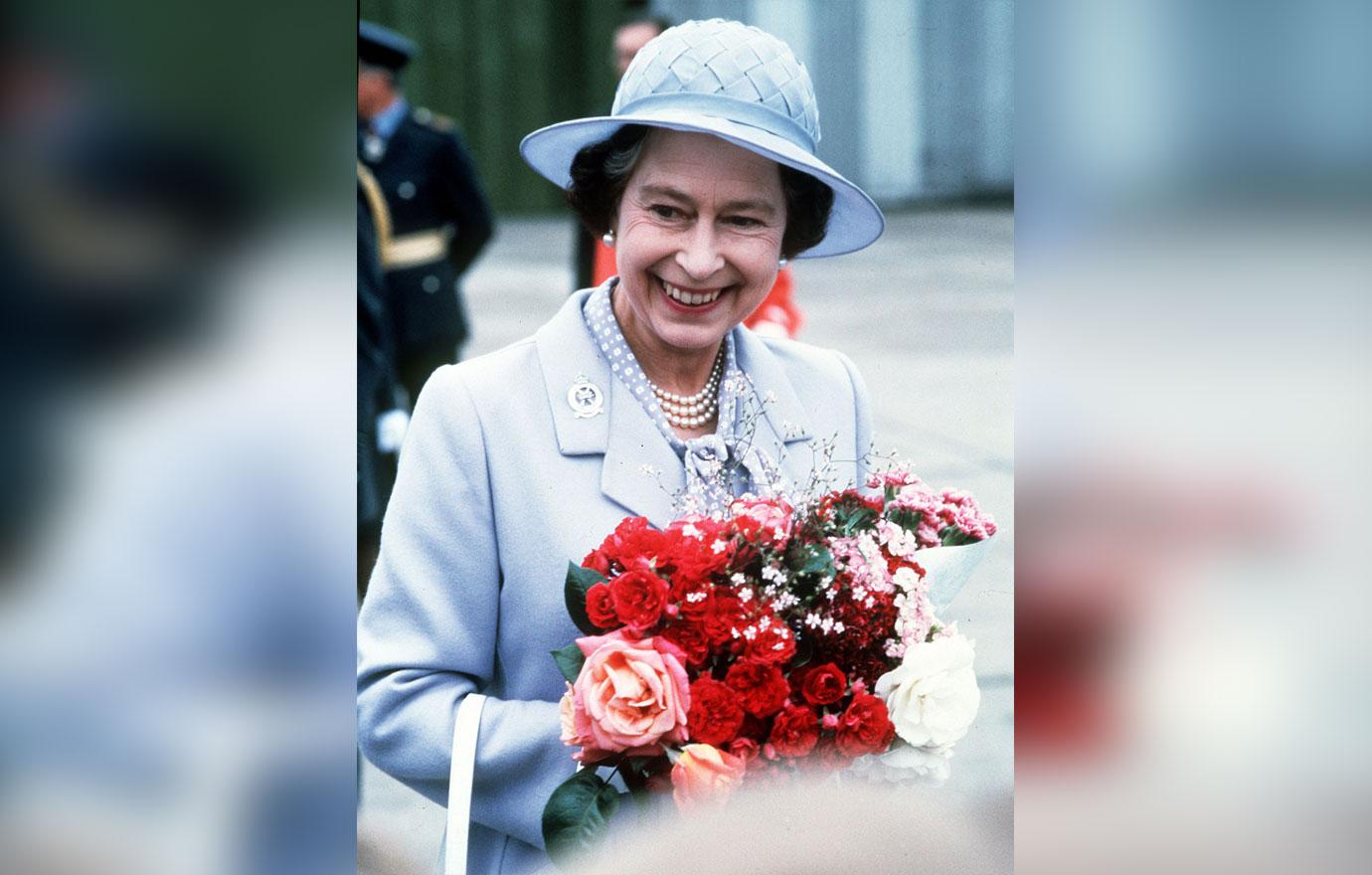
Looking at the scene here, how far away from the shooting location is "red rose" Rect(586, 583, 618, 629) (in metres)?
1.62

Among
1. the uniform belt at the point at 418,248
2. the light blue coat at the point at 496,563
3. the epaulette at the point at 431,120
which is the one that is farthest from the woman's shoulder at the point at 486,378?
the uniform belt at the point at 418,248

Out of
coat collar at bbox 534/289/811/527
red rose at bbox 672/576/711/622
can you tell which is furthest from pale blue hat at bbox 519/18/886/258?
red rose at bbox 672/576/711/622

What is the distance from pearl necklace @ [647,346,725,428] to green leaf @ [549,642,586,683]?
0.31 m

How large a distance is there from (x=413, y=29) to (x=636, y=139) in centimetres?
34

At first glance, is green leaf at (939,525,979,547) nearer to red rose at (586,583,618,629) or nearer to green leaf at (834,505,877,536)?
green leaf at (834,505,877,536)

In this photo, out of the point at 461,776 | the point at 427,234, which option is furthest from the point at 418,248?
the point at 461,776

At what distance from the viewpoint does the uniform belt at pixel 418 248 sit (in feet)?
13.7

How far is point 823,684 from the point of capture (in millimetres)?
1623

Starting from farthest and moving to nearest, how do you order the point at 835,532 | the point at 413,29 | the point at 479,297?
1. the point at 479,297
2. the point at 413,29
3. the point at 835,532

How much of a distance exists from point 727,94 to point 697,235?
150 mm

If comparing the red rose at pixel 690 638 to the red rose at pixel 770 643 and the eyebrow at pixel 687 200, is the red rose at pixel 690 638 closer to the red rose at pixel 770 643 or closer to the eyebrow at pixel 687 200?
the red rose at pixel 770 643
